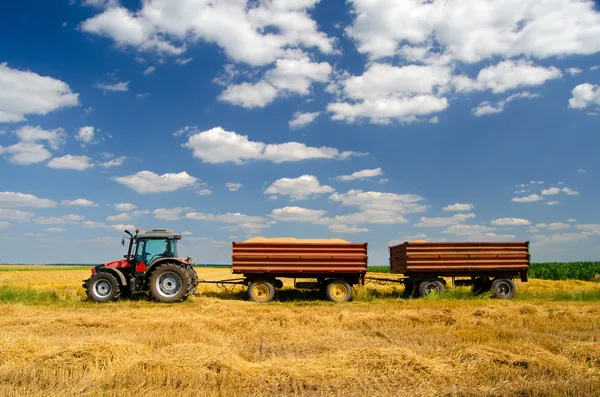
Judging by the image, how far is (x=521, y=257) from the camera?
1559 cm

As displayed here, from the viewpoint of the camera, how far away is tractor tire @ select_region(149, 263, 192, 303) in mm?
13477

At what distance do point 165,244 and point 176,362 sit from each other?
8755 mm

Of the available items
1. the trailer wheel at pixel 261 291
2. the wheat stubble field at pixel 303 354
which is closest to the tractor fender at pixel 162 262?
the trailer wheel at pixel 261 291

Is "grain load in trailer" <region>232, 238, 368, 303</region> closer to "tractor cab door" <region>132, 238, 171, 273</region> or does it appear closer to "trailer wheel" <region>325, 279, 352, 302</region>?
"trailer wheel" <region>325, 279, 352, 302</region>

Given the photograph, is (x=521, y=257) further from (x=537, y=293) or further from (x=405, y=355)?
(x=405, y=355)

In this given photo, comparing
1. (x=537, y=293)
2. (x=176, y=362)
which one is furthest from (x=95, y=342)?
(x=537, y=293)

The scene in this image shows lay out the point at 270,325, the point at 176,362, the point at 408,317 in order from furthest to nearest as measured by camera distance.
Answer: the point at 408,317
the point at 270,325
the point at 176,362

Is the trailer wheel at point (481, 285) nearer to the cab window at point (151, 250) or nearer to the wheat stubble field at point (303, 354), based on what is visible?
the wheat stubble field at point (303, 354)

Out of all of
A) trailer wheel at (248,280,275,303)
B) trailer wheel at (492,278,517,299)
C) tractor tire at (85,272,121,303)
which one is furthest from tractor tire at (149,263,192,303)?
trailer wheel at (492,278,517,299)

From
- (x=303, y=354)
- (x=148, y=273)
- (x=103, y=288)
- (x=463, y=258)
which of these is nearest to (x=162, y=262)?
(x=148, y=273)

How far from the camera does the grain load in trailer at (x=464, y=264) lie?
599 inches

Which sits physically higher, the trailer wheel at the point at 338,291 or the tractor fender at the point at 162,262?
the tractor fender at the point at 162,262

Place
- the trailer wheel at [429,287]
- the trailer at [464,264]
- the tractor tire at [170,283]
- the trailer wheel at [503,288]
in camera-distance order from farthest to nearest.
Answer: the trailer wheel at [503,288], the trailer at [464,264], the trailer wheel at [429,287], the tractor tire at [170,283]

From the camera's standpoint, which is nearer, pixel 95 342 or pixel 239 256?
pixel 95 342
